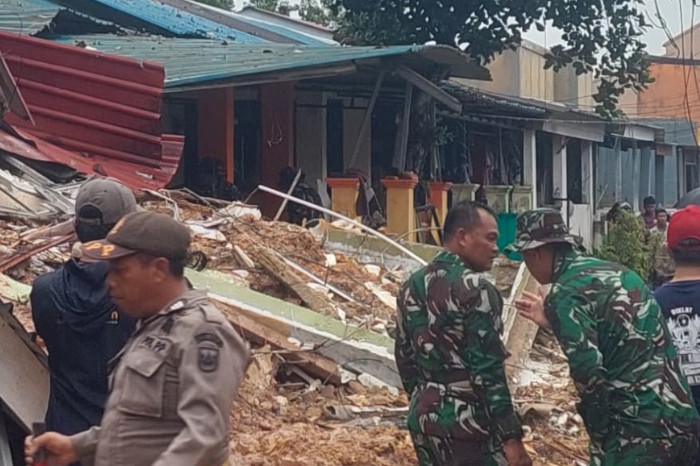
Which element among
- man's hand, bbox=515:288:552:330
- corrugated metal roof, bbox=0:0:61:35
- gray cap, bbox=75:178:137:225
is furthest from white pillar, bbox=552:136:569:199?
gray cap, bbox=75:178:137:225

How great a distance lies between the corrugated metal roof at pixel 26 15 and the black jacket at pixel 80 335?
10943 millimetres

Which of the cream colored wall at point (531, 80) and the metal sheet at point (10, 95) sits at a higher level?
the cream colored wall at point (531, 80)

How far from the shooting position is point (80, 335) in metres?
3.71

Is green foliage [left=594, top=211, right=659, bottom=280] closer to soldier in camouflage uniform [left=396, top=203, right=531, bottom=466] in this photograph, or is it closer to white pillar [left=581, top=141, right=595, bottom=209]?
white pillar [left=581, top=141, right=595, bottom=209]

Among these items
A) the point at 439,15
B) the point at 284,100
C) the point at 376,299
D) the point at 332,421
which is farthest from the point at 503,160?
the point at 332,421

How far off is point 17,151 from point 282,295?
2413 mm

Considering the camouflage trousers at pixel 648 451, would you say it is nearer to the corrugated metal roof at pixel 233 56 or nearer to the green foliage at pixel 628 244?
the corrugated metal roof at pixel 233 56

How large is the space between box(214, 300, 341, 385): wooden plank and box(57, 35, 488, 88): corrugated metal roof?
16.0 feet

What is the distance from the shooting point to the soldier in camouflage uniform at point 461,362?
4121 millimetres

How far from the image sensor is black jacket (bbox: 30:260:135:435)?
371cm

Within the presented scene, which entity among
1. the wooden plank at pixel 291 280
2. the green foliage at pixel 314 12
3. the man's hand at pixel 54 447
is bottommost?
the wooden plank at pixel 291 280

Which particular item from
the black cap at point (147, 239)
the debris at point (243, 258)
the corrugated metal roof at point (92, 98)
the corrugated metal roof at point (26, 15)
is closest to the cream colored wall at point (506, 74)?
the corrugated metal roof at point (26, 15)

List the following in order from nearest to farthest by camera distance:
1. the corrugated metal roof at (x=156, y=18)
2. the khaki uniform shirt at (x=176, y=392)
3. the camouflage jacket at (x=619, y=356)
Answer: the khaki uniform shirt at (x=176, y=392), the camouflage jacket at (x=619, y=356), the corrugated metal roof at (x=156, y=18)

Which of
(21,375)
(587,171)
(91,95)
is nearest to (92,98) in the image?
(91,95)
